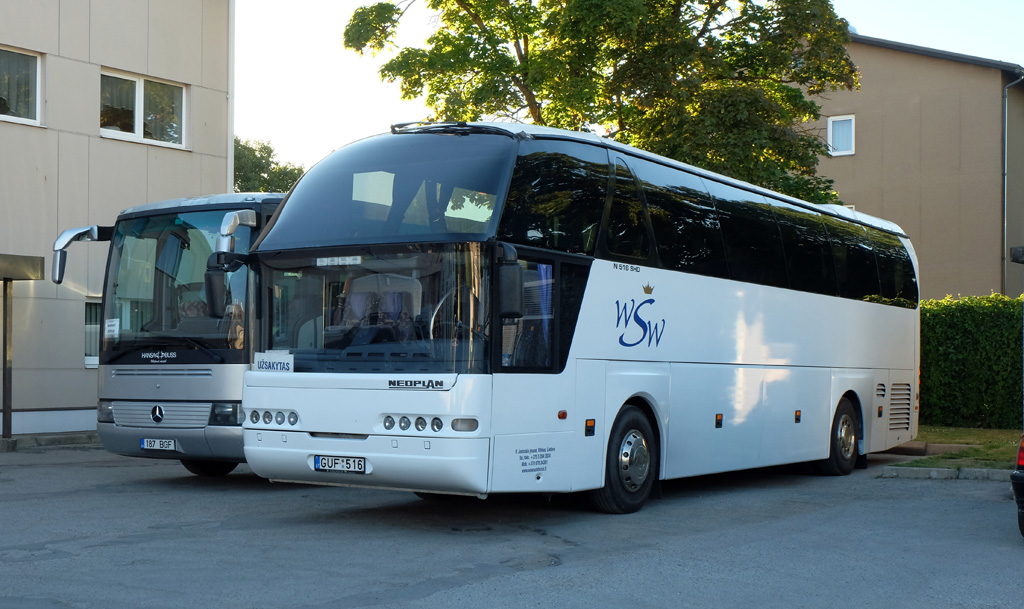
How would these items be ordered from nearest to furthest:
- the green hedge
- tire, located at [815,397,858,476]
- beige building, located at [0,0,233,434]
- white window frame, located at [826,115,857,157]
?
tire, located at [815,397,858,476] < beige building, located at [0,0,233,434] < the green hedge < white window frame, located at [826,115,857,157]

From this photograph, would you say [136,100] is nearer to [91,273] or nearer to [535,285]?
[91,273]

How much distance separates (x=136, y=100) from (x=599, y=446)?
14351 millimetres

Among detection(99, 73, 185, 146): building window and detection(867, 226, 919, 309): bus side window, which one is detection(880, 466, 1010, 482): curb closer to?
detection(867, 226, 919, 309): bus side window

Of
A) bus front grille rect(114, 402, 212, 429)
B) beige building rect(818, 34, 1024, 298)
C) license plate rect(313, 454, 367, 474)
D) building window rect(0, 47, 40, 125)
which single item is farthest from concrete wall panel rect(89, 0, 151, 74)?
beige building rect(818, 34, 1024, 298)

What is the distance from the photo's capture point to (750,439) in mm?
13086

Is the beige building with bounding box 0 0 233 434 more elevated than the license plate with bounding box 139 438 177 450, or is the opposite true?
the beige building with bounding box 0 0 233 434

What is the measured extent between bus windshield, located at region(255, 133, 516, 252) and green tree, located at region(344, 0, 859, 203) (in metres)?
11.9

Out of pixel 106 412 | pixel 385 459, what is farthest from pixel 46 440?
pixel 385 459

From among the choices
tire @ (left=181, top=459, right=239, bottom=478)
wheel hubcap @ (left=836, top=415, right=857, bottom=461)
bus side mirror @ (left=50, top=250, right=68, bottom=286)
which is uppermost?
bus side mirror @ (left=50, top=250, right=68, bottom=286)

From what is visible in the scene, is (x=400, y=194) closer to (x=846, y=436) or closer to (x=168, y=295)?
(x=168, y=295)

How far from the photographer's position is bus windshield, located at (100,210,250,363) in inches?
482

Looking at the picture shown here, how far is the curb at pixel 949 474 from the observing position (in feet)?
44.6

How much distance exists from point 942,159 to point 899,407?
18.3 m

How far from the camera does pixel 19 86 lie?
19391 millimetres
